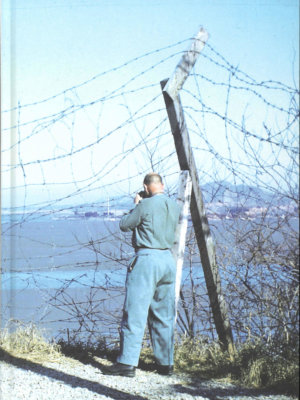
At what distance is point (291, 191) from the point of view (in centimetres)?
505

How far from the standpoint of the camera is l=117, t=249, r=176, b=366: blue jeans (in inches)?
230

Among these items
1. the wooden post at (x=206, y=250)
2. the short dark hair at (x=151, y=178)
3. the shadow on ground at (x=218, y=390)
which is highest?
the short dark hair at (x=151, y=178)

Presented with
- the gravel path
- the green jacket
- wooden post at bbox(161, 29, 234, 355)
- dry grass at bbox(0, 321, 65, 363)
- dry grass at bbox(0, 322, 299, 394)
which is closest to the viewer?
the gravel path

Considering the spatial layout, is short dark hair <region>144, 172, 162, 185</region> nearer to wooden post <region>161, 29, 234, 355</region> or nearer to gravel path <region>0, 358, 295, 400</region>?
wooden post <region>161, 29, 234, 355</region>

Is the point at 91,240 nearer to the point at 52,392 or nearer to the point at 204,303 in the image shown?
the point at 204,303

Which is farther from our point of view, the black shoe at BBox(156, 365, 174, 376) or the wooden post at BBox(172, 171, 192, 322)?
the wooden post at BBox(172, 171, 192, 322)

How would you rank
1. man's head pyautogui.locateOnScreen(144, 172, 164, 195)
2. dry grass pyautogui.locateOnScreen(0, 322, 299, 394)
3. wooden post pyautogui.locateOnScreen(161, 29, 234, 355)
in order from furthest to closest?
wooden post pyautogui.locateOnScreen(161, 29, 234, 355), man's head pyautogui.locateOnScreen(144, 172, 164, 195), dry grass pyautogui.locateOnScreen(0, 322, 299, 394)

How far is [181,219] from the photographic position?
6.20 meters

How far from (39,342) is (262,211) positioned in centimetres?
261

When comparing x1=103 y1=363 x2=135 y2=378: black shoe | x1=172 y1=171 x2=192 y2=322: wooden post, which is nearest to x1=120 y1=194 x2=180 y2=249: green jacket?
x1=172 y1=171 x2=192 y2=322: wooden post

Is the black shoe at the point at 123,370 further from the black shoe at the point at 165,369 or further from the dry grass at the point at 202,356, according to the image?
the dry grass at the point at 202,356

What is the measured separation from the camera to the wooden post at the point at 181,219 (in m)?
6.17

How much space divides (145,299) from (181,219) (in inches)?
32.7

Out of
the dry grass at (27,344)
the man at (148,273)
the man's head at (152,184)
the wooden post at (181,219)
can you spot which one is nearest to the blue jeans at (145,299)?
the man at (148,273)
